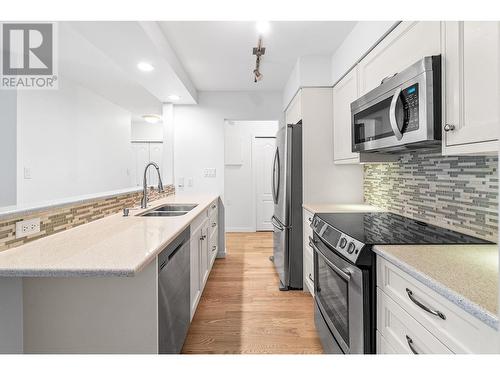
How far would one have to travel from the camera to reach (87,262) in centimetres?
107

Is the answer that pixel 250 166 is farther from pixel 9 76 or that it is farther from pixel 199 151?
pixel 9 76

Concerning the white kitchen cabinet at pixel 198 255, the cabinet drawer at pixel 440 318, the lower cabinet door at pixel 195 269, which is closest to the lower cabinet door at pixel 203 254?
the white kitchen cabinet at pixel 198 255

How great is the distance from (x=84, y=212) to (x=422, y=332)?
1.91m

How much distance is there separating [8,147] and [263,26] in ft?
8.81

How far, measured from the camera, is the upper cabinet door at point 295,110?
2931 mm

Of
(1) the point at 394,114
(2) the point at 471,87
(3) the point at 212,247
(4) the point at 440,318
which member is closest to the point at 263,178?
(3) the point at 212,247

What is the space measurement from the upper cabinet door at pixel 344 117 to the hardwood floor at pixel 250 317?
1376 mm

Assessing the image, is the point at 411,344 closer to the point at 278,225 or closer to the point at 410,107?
the point at 410,107

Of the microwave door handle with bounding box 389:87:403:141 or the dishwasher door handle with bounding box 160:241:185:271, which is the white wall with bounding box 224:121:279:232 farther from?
the microwave door handle with bounding box 389:87:403:141

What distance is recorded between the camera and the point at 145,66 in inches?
100

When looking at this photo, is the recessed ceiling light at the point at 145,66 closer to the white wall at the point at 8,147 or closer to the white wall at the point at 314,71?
the white wall at the point at 8,147

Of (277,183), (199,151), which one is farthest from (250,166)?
(277,183)

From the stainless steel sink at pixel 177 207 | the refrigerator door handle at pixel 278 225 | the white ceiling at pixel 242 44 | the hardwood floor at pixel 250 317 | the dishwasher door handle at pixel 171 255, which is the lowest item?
the hardwood floor at pixel 250 317
